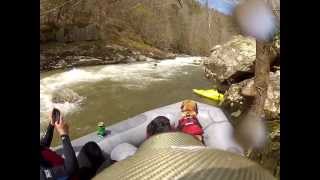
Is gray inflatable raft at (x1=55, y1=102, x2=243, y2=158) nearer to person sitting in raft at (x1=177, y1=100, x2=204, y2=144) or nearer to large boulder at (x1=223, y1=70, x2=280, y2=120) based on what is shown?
person sitting in raft at (x1=177, y1=100, x2=204, y2=144)

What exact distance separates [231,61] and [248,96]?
0.71 metres

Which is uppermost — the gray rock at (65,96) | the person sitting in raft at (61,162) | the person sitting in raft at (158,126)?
the gray rock at (65,96)

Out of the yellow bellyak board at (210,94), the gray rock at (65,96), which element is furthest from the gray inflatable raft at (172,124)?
the yellow bellyak board at (210,94)

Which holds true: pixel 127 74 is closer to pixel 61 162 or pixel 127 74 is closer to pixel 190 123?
pixel 190 123

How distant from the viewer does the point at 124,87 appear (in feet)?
8.91

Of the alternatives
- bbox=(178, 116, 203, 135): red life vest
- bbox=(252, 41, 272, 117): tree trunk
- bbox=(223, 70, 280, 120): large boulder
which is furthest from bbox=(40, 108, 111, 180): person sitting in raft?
bbox=(252, 41, 272, 117): tree trunk

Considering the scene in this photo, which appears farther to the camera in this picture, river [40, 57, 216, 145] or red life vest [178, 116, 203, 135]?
river [40, 57, 216, 145]

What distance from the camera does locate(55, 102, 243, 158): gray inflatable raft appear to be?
1317 millimetres

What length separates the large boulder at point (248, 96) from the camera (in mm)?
1690

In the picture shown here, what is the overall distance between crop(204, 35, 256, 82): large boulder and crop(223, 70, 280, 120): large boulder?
0.41 ft

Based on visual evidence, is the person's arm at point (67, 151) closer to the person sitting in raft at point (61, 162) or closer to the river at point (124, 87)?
the person sitting in raft at point (61, 162)

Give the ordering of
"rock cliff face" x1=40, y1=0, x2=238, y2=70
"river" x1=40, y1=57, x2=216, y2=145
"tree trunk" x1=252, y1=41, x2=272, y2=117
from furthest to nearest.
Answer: "river" x1=40, y1=57, x2=216, y2=145 → "rock cliff face" x1=40, y1=0, x2=238, y2=70 → "tree trunk" x1=252, y1=41, x2=272, y2=117

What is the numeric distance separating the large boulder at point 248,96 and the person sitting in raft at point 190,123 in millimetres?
428
